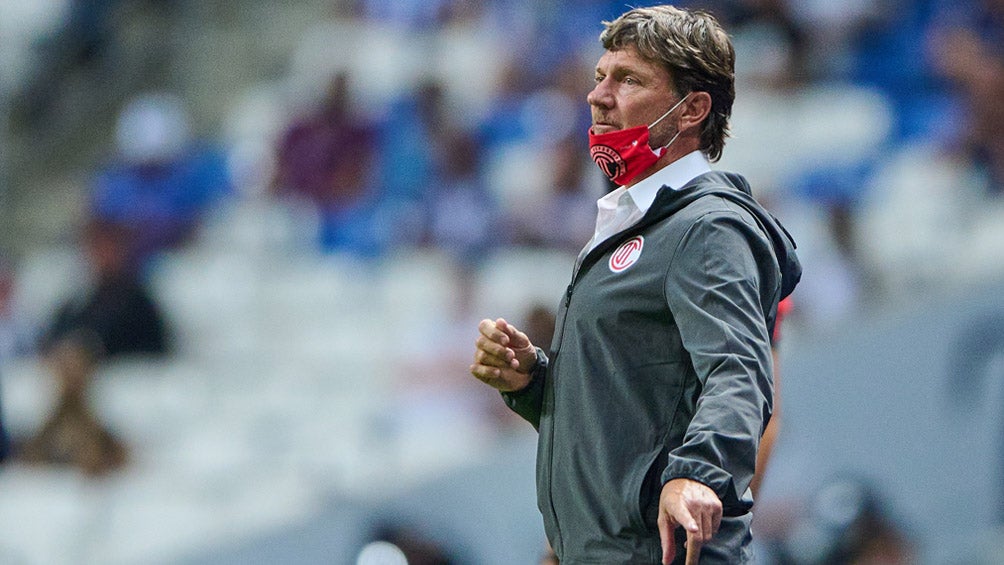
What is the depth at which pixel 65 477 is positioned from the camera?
7.66 metres


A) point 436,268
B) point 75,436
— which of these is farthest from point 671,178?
point 75,436

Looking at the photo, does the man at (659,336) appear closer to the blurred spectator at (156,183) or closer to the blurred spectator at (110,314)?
the blurred spectator at (110,314)

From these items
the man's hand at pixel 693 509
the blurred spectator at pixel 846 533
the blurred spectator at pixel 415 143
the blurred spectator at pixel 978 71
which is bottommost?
the blurred spectator at pixel 846 533

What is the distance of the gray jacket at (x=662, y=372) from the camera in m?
2.30

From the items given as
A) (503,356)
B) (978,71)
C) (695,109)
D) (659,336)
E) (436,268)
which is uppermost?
(695,109)

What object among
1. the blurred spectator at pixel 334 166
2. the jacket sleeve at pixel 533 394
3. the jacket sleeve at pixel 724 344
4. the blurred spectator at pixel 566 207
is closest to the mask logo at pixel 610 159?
the jacket sleeve at pixel 724 344

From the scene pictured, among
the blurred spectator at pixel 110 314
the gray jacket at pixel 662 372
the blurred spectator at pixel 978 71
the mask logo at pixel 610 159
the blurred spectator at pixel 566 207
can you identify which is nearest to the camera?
the gray jacket at pixel 662 372

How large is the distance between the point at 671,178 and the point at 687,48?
22cm

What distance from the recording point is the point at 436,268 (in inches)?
314

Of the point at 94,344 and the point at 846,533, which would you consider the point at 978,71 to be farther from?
the point at 94,344

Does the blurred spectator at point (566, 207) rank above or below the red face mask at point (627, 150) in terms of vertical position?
below

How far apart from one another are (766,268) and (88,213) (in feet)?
24.5

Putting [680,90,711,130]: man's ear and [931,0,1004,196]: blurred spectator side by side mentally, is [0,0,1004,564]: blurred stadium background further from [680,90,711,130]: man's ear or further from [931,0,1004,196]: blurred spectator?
[680,90,711,130]: man's ear

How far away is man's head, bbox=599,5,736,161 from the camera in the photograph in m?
2.58
